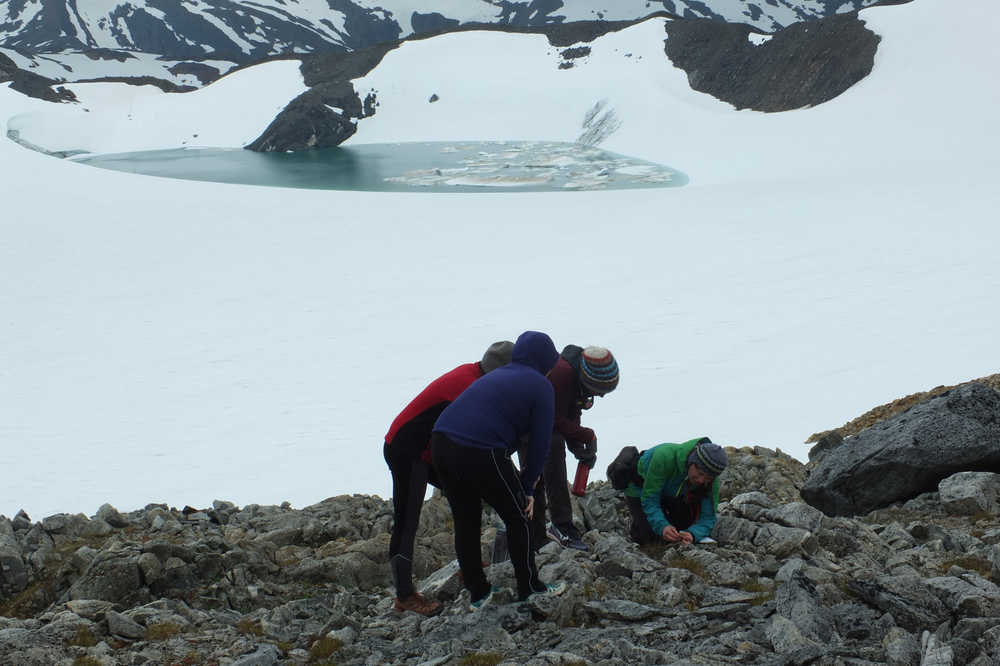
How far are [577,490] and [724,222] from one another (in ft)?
59.2

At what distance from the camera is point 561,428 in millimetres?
5250

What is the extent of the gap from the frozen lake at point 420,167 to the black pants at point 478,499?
26.6 m

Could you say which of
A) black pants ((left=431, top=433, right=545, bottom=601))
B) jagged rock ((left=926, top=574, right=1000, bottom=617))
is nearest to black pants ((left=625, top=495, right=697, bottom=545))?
black pants ((left=431, top=433, right=545, bottom=601))

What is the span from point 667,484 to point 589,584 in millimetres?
954

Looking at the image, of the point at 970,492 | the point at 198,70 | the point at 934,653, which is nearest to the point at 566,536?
the point at 934,653

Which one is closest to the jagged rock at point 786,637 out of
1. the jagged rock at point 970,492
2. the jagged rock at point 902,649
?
the jagged rock at point 902,649

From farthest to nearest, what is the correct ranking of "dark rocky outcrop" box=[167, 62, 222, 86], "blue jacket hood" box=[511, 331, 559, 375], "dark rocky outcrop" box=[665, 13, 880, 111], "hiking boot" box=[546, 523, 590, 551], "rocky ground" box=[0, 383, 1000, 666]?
1. "dark rocky outcrop" box=[167, 62, 222, 86]
2. "dark rocky outcrop" box=[665, 13, 880, 111]
3. "hiking boot" box=[546, 523, 590, 551]
4. "blue jacket hood" box=[511, 331, 559, 375]
5. "rocky ground" box=[0, 383, 1000, 666]

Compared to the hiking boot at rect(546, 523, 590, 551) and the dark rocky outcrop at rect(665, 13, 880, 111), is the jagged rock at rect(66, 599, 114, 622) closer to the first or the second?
the hiking boot at rect(546, 523, 590, 551)

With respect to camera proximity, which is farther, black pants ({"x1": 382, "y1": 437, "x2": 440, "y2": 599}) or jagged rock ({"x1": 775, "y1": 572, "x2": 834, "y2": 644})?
black pants ({"x1": 382, "y1": 437, "x2": 440, "y2": 599})

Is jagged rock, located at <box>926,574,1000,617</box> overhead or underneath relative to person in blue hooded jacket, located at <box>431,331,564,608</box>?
underneath

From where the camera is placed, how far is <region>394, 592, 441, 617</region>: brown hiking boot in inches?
195

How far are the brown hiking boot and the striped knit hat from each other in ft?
5.10

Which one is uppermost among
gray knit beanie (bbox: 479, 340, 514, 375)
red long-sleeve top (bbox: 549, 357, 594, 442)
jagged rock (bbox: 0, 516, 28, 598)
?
gray knit beanie (bbox: 479, 340, 514, 375)

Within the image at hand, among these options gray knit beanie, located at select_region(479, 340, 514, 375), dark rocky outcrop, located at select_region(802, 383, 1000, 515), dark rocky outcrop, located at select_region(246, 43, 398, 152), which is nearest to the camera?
gray knit beanie, located at select_region(479, 340, 514, 375)
